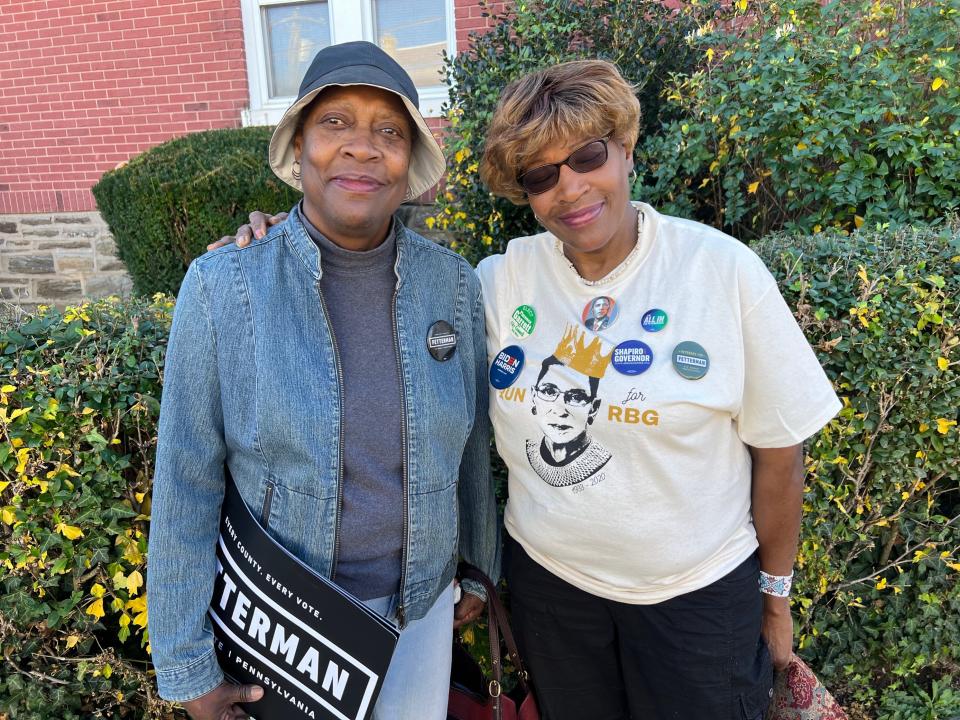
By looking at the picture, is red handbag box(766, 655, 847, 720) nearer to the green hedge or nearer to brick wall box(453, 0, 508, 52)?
the green hedge

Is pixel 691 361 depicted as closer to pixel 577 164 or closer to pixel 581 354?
pixel 581 354

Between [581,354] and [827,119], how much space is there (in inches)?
86.4

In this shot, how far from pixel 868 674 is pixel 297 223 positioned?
2738mm

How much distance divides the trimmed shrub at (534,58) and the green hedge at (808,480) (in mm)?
1735

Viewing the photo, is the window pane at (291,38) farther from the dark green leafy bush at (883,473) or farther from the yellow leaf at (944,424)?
the yellow leaf at (944,424)

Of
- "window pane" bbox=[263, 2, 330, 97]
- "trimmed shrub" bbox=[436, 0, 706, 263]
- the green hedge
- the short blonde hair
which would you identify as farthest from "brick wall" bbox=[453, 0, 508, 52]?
the short blonde hair

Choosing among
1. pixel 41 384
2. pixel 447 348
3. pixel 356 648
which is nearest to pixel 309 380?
pixel 447 348

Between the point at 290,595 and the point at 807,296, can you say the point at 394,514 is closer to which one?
the point at 290,595

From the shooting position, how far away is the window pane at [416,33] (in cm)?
654

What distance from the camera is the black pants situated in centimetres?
175

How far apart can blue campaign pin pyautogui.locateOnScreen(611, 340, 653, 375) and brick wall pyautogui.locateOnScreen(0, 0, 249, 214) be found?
21.0 ft

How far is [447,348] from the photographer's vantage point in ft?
5.66

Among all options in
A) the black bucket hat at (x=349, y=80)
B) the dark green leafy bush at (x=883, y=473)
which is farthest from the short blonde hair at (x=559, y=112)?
the dark green leafy bush at (x=883, y=473)

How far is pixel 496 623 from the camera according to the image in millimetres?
1967
